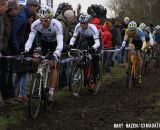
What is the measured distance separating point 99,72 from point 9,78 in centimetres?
374

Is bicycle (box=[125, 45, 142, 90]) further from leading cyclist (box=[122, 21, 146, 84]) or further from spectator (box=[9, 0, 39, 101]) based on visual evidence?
spectator (box=[9, 0, 39, 101])

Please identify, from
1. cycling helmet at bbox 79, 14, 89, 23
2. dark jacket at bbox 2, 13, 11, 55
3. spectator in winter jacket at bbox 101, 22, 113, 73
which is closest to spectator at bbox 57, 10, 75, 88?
cycling helmet at bbox 79, 14, 89, 23

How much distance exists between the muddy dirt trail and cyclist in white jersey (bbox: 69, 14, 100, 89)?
96 centimetres

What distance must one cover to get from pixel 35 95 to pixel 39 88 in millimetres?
169

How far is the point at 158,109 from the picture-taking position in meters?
10.0

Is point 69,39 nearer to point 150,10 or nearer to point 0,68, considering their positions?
point 0,68

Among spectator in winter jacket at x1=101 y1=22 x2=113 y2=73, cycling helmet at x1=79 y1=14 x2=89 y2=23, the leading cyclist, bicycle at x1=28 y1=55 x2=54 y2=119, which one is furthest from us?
spectator in winter jacket at x1=101 y1=22 x2=113 y2=73

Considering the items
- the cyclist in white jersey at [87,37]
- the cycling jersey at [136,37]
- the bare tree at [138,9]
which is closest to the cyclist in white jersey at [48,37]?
the cyclist in white jersey at [87,37]

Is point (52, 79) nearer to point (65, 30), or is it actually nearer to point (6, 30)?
point (6, 30)

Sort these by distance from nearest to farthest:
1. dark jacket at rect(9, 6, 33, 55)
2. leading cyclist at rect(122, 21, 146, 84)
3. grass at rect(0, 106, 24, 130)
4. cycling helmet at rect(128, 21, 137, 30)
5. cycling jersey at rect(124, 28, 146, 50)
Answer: grass at rect(0, 106, 24, 130), dark jacket at rect(9, 6, 33, 55), cycling helmet at rect(128, 21, 137, 30), leading cyclist at rect(122, 21, 146, 84), cycling jersey at rect(124, 28, 146, 50)

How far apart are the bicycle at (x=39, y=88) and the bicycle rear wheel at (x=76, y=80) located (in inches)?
77.3

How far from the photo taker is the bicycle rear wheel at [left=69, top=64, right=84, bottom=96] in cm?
1184

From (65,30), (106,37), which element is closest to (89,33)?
(65,30)

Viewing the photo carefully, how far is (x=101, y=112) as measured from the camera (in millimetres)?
9859
